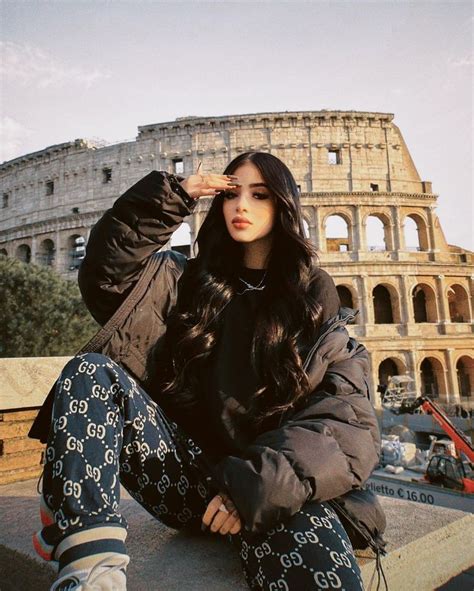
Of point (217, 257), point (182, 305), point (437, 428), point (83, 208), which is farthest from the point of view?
point (83, 208)

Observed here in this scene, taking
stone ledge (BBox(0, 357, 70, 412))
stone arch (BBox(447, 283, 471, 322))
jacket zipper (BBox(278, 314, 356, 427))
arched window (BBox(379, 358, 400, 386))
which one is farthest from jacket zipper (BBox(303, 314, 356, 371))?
stone arch (BBox(447, 283, 471, 322))

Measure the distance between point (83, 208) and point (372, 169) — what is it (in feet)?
59.6

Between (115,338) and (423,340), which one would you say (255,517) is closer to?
A: (115,338)

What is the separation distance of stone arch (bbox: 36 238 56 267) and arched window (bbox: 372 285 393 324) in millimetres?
20282

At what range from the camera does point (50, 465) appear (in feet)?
3.91

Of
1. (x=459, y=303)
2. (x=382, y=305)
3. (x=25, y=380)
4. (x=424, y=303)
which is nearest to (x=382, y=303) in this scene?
(x=382, y=305)

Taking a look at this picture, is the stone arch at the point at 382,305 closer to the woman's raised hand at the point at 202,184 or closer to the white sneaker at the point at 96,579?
the woman's raised hand at the point at 202,184

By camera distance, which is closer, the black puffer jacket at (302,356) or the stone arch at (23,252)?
the black puffer jacket at (302,356)

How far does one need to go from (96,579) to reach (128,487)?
1.57 ft

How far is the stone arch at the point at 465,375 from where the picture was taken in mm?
22734

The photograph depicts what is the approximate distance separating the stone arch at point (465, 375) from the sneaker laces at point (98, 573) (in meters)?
25.5

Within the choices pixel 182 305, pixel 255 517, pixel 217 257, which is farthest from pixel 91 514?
pixel 217 257

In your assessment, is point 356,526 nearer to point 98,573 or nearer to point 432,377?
point 98,573

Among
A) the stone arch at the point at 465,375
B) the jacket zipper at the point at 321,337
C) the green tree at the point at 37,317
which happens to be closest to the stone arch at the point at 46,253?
the green tree at the point at 37,317
